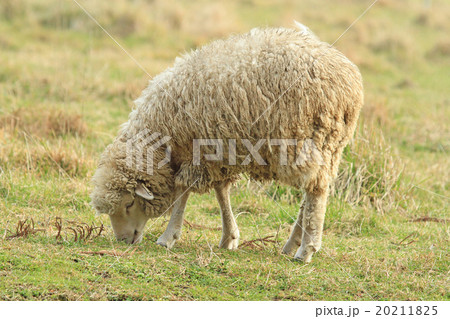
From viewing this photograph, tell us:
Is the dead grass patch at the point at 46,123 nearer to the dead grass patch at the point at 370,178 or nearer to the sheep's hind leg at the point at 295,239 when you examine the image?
the dead grass patch at the point at 370,178

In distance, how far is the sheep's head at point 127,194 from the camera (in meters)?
4.92

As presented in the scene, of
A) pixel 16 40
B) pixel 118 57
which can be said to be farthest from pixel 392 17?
pixel 16 40

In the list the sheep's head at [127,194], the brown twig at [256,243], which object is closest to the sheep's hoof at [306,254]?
the brown twig at [256,243]

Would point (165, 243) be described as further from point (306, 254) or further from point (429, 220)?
point (429, 220)

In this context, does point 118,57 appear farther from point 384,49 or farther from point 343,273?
point 343,273

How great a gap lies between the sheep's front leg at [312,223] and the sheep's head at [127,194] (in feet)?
3.72

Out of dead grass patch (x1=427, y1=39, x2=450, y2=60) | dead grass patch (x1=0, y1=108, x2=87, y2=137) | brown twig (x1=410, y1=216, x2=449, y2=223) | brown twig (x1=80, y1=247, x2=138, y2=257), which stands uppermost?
dead grass patch (x1=427, y1=39, x2=450, y2=60)

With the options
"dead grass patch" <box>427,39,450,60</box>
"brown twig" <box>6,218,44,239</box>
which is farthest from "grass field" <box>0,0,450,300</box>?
"dead grass patch" <box>427,39,450,60</box>

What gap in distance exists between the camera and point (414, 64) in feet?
47.0

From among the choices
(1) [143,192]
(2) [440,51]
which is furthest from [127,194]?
(2) [440,51]

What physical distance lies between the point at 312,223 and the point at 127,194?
151 centimetres

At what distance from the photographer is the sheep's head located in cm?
492

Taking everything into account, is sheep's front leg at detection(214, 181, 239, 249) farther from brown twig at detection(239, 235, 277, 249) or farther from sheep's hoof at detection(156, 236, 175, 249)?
sheep's hoof at detection(156, 236, 175, 249)

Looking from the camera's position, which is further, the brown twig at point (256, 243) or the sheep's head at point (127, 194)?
the brown twig at point (256, 243)
